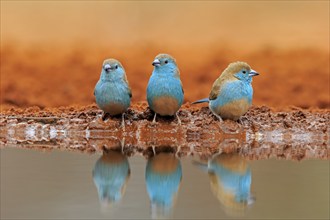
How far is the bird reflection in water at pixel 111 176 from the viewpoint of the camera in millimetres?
4951

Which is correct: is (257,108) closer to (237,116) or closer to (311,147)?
(237,116)

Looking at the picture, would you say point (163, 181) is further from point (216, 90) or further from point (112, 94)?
point (216, 90)

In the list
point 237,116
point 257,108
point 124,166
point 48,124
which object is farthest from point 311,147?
point 48,124

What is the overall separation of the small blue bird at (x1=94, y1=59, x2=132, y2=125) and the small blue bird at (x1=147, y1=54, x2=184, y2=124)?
10.7 inches

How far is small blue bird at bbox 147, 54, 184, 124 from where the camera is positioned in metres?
7.77

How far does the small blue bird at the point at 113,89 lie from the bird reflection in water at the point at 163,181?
134 cm

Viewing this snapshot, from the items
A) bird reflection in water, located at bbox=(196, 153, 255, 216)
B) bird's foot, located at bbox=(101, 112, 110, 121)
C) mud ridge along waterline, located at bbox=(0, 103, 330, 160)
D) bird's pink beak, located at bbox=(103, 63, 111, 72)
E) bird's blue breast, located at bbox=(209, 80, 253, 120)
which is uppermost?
bird's pink beak, located at bbox=(103, 63, 111, 72)

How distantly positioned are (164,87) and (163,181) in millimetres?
2421

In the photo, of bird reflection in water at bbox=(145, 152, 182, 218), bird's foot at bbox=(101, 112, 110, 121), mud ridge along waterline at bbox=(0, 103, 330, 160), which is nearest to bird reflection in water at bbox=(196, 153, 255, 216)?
bird reflection in water at bbox=(145, 152, 182, 218)

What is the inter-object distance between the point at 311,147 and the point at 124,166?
7.14 feet

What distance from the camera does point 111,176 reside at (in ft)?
18.6

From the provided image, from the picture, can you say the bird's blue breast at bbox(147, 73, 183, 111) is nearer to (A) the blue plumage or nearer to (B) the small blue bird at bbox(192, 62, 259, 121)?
(A) the blue plumage

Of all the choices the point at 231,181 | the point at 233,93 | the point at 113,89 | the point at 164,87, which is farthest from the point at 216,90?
the point at 231,181

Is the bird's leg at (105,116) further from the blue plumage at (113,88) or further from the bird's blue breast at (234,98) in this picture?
the bird's blue breast at (234,98)
